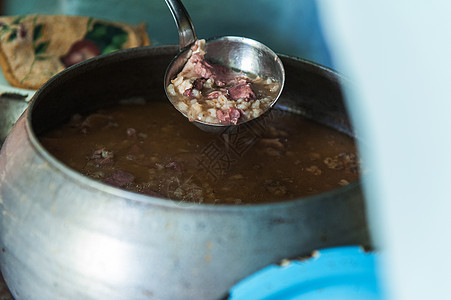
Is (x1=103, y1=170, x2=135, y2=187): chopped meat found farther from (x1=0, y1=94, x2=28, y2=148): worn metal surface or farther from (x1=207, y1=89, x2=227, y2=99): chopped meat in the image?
(x1=0, y1=94, x2=28, y2=148): worn metal surface

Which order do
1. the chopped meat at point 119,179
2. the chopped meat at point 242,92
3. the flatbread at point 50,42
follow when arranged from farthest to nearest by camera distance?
the flatbread at point 50,42 → the chopped meat at point 242,92 → the chopped meat at point 119,179

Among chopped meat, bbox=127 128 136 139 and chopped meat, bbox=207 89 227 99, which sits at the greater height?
chopped meat, bbox=207 89 227 99

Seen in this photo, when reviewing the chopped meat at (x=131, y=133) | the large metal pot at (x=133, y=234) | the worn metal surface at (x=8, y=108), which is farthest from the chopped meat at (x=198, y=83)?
the worn metal surface at (x=8, y=108)

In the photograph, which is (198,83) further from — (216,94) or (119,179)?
(119,179)

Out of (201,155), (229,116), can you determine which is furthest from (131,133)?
(229,116)

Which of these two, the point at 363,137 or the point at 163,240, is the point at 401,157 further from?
the point at 363,137

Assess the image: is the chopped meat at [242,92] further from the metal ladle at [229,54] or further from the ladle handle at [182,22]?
the ladle handle at [182,22]

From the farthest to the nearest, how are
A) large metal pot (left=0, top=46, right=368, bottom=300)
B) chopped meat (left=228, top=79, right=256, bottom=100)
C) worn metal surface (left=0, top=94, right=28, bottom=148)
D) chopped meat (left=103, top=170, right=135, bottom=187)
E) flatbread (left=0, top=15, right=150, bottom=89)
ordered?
flatbread (left=0, top=15, right=150, bottom=89), worn metal surface (left=0, top=94, right=28, bottom=148), chopped meat (left=228, top=79, right=256, bottom=100), chopped meat (left=103, top=170, right=135, bottom=187), large metal pot (left=0, top=46, right=368, bottom=300)

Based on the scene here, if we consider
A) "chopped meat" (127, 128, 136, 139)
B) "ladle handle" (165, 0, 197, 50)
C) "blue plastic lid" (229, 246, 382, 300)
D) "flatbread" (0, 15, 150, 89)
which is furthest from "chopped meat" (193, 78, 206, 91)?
"flatbread" (0, 15, 150, 89)
